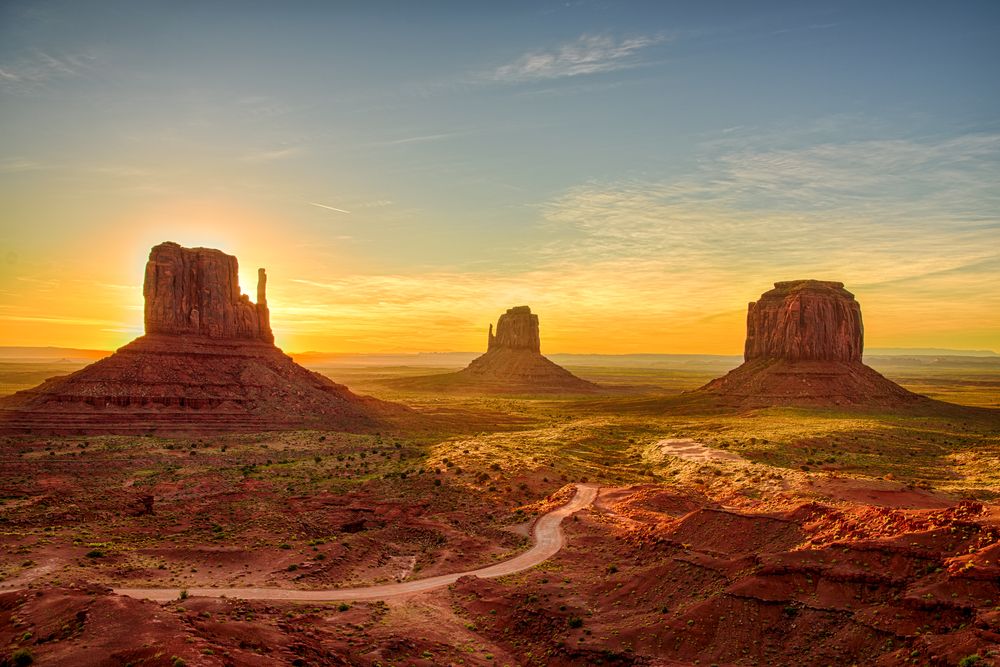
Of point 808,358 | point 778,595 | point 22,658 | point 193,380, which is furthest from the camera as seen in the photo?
point 808,358

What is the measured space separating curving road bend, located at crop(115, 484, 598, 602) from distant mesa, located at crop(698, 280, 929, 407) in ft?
298

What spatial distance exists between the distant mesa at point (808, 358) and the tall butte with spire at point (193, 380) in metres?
79.3

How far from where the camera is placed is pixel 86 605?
21812 millimetres

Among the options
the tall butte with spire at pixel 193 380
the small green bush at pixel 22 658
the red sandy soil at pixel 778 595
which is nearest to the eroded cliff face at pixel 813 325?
the tall butte with spire at pixel 193 380

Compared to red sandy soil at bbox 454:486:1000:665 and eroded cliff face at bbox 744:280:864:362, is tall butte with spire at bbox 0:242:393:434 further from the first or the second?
eroded cliff face at bbox 744:280:864:362

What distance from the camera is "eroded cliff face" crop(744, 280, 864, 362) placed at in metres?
126

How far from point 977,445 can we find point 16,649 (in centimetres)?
9588

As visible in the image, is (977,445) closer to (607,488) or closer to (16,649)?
(607,488)

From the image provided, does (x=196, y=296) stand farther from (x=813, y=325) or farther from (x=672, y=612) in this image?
(x=813, y=325)

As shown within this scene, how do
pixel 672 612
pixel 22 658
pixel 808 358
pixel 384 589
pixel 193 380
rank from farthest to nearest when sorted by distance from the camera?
pixel 808 358
pixel 193 380
pixel 384 589
pixel 672 612
pixel 22 658

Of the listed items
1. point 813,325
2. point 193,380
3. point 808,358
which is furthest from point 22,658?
point 813,325

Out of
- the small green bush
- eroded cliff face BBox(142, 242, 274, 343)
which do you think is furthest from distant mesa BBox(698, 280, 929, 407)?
the small green bush

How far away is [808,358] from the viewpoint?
126 meters

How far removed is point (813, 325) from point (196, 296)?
124496 millimetres
